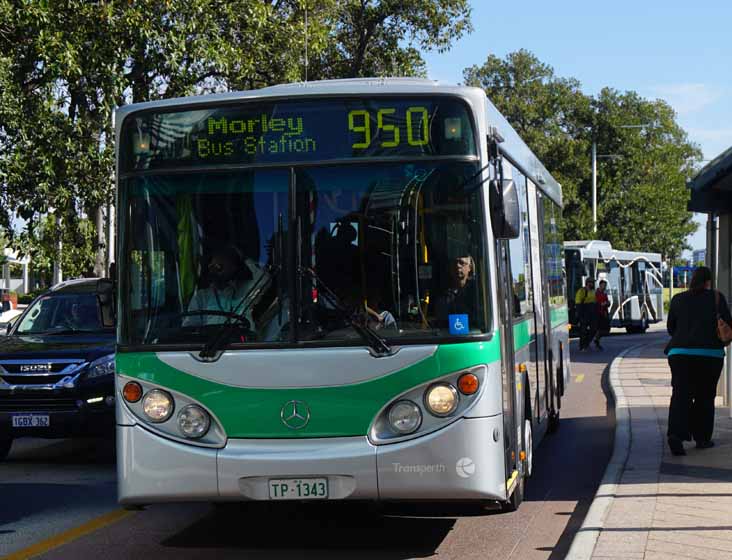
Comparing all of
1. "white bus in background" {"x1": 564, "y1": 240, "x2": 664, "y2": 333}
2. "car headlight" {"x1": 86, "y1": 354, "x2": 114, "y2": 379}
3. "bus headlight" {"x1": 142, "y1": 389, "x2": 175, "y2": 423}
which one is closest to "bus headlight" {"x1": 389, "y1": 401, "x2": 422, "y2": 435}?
"bus headlight" {"x1": 142, "y1": 389, "x2": 175, "y2": 423}

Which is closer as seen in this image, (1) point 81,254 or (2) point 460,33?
(1) point 81,254

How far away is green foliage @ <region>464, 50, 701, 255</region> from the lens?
233 ft

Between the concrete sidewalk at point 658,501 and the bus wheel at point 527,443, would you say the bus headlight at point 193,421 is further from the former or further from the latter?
the bus wheel at point 527,443

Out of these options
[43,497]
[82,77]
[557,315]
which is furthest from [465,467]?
[82,77]

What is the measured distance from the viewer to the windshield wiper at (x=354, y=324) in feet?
23.8

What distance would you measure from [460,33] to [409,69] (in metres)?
2.08

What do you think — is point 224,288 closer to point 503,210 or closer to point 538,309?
point 503,210

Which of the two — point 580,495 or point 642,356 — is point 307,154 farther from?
point 642,356

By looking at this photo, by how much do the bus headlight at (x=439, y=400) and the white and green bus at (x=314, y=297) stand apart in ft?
0.04

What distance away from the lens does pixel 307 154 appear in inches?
297

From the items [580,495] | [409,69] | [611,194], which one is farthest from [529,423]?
[611,194]

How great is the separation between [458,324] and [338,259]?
81 cm

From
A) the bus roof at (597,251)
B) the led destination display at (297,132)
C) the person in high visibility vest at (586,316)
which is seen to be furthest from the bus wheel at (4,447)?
the bus roof at (597,251)

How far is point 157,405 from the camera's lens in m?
7.49
